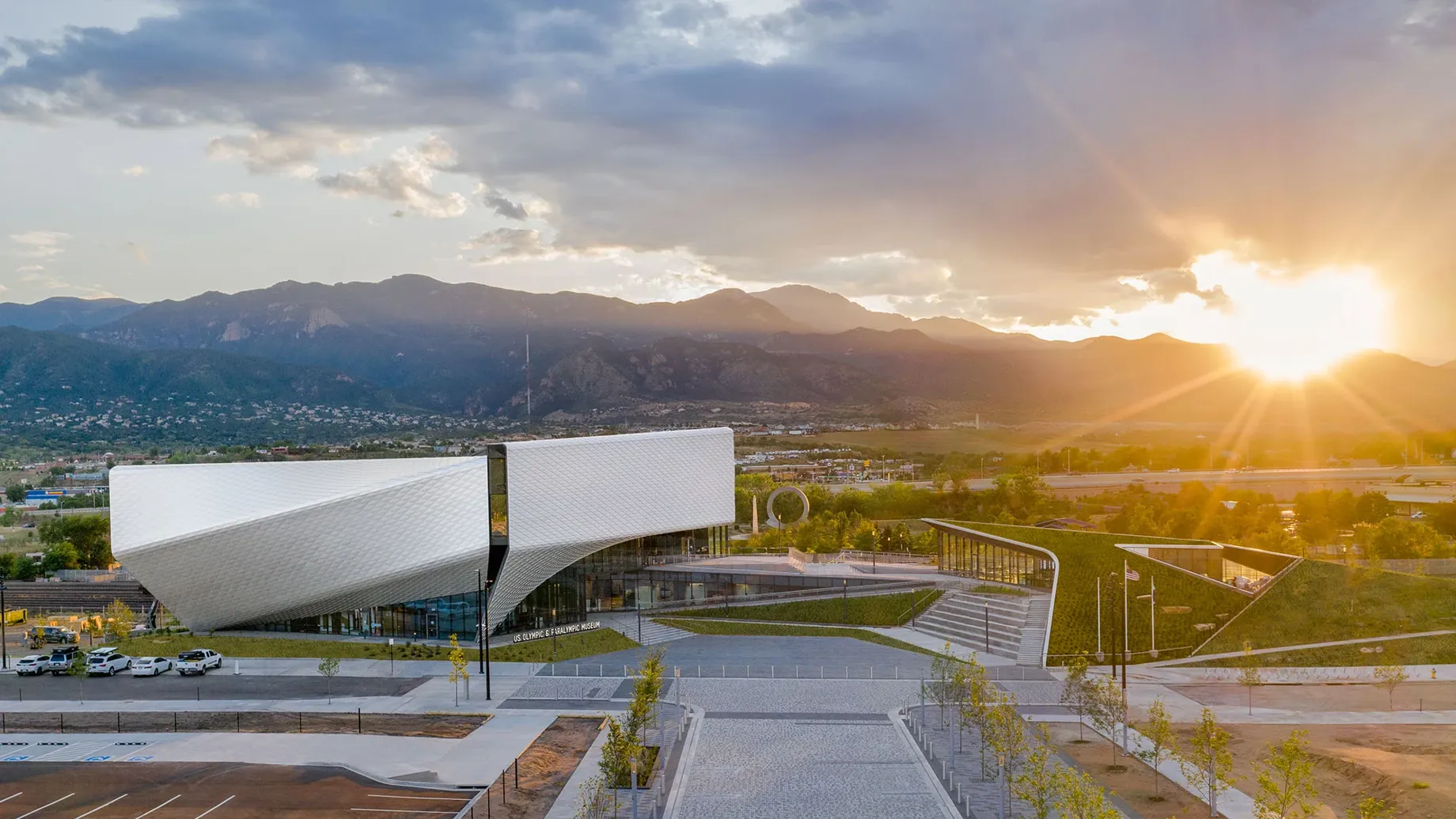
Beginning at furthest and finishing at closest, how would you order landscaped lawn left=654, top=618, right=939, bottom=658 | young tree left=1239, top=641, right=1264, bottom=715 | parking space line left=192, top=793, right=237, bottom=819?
landscaped lawn left=654, top=618, right=939, bottom=658
young tree left=1239, top=641, right=1264, bottom=715
parking space line left=192, top=793, right=237, bottom=819

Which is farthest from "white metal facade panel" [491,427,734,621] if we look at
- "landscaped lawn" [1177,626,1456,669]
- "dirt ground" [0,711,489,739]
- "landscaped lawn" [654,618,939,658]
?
"landscaped lawn" [1177,626,1456,669]

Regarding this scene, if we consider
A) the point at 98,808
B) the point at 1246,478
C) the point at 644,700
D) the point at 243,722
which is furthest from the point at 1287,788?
the point at 1246,478

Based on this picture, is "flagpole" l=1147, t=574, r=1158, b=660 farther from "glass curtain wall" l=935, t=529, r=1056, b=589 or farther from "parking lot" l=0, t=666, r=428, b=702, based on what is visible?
"parking lot" l=0, t=666, r=428, b=702

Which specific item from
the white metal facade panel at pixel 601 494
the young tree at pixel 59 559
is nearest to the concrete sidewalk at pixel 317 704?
the white metal facade panel at pixel 601 494

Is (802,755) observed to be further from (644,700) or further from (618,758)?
(618,758)

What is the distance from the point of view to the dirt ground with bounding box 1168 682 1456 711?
3209 cm

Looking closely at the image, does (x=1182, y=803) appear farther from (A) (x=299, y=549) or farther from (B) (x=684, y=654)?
(A) (x=299, y=549)

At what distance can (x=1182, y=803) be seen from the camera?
2322 cm

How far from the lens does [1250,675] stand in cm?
3256

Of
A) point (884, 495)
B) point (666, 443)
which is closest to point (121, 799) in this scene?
point (666, 443)

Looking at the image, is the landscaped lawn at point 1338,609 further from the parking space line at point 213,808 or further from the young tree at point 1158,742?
the parking space line at point 213,808

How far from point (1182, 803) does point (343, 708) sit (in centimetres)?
2510

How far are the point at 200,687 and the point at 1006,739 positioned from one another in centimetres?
2891

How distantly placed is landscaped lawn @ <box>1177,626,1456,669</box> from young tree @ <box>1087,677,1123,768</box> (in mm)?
12130
